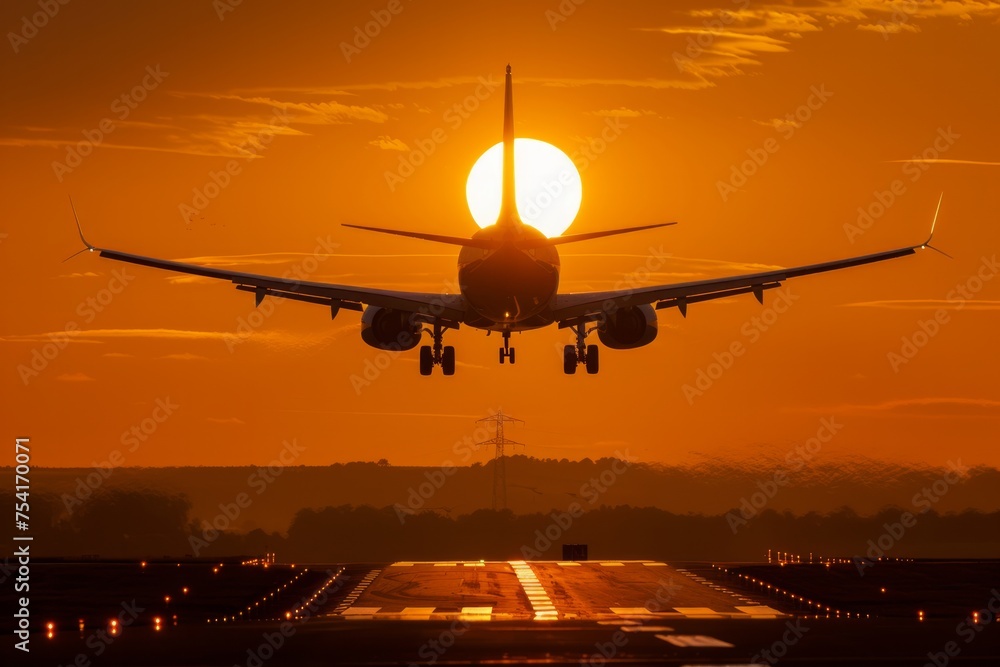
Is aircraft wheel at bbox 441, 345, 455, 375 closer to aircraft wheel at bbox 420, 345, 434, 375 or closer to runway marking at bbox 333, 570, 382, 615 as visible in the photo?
aircraft wheel at bbox 420, 345, 434, 375

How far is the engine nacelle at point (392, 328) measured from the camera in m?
78.9

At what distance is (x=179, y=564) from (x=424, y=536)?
227ft

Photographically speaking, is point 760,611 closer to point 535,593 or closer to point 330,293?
point 535,593

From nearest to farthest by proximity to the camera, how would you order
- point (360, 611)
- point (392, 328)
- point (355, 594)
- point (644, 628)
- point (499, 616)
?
Result: point (644, 628) < point (499, 616) < point (360, 611) < point (392, 328) < point (355, 594)

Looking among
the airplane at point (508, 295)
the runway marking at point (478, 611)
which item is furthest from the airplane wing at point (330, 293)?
the runway marking at point (478, 611)

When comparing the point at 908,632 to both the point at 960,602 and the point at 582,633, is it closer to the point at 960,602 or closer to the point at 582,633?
the point at 582,633

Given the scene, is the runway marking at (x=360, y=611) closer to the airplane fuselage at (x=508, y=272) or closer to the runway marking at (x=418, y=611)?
the runway marking at (x=418, y=611)

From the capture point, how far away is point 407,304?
75.1 metres

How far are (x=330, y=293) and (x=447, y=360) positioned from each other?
8999 millimetres

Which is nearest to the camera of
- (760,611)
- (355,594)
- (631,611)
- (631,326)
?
(631,611)

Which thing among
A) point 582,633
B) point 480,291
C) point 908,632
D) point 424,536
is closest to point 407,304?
point 480,291

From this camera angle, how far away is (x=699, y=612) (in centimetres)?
6938

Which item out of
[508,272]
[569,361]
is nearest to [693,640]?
[508,272]

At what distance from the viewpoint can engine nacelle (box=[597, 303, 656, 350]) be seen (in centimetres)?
7875
